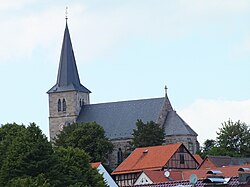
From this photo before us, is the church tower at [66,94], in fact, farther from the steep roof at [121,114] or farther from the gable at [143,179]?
the gable at [143,179]

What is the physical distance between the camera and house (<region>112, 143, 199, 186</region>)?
344 ft

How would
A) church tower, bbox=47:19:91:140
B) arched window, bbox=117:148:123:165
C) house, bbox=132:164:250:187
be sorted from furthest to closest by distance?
church tower, bbox=47:19:91:140 < arched window, bbox=117:148:123:165 < house, bbox=132:164:250:187

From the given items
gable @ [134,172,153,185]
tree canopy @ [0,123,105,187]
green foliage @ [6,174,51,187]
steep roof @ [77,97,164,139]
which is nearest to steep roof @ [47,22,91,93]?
steep roof @ [77,97,164,139]

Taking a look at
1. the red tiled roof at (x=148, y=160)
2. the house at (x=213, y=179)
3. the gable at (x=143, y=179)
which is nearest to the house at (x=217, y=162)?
the red tiled roof at (x=148, y=160)

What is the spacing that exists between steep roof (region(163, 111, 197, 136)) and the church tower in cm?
1343

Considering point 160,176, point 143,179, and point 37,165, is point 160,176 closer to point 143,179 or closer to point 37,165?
point 143,179

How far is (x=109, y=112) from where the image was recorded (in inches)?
5443

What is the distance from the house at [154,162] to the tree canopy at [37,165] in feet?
96.7

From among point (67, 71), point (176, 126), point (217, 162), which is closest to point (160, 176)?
point (217, 162)

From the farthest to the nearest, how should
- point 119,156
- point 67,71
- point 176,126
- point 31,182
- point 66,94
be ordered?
point 67,71
point 66,94
point 119,156
point 176,126
point 31,182

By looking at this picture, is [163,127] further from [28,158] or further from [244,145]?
[28,158]

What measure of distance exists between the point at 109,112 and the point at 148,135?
52.1ft

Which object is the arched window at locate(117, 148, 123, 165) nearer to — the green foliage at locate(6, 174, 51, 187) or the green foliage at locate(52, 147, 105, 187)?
the green foliage at locate(52, 147, 105, 187)

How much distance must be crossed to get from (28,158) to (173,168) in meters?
37.8
